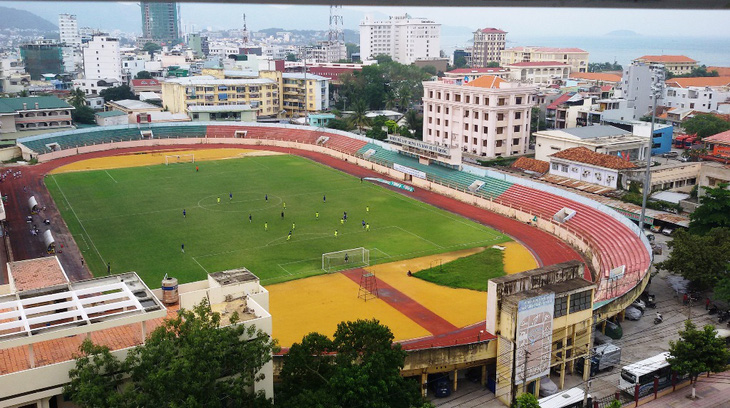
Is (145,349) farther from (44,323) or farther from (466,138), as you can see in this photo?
(466,138)

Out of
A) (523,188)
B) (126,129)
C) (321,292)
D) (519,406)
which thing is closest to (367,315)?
(321,292)

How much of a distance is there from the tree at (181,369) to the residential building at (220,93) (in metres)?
66.8

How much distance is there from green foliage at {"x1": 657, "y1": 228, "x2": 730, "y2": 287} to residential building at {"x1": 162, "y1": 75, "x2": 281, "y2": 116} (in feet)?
198

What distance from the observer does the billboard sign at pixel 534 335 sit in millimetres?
21891

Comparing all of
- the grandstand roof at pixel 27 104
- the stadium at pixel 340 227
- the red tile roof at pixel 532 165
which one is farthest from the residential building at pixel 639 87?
the grandstand roof at pixel 27 104

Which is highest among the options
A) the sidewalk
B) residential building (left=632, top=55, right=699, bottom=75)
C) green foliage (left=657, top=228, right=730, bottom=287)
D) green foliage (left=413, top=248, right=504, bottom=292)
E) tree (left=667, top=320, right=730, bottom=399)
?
residential building (left=632, top=55, right=699, bottom=75)

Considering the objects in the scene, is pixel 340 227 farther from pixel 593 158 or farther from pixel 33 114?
pixel 33 114

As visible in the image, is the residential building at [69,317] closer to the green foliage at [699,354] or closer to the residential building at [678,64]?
the green foliage at [699,354]

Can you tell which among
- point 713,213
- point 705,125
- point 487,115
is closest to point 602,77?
point 705,125

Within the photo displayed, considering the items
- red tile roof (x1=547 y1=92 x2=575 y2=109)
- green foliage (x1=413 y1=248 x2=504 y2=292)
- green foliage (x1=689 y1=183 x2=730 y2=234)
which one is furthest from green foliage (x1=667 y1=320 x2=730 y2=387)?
red tile roof (x1=547 y1=92 x2=575 y2=109)

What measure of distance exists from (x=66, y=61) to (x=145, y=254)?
413 feet

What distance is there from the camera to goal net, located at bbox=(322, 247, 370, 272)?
3406cm

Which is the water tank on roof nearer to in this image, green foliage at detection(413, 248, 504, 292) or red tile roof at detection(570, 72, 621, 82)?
green foliage at detection(413, 248, 504, 292)

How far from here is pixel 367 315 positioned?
28.1 metres
